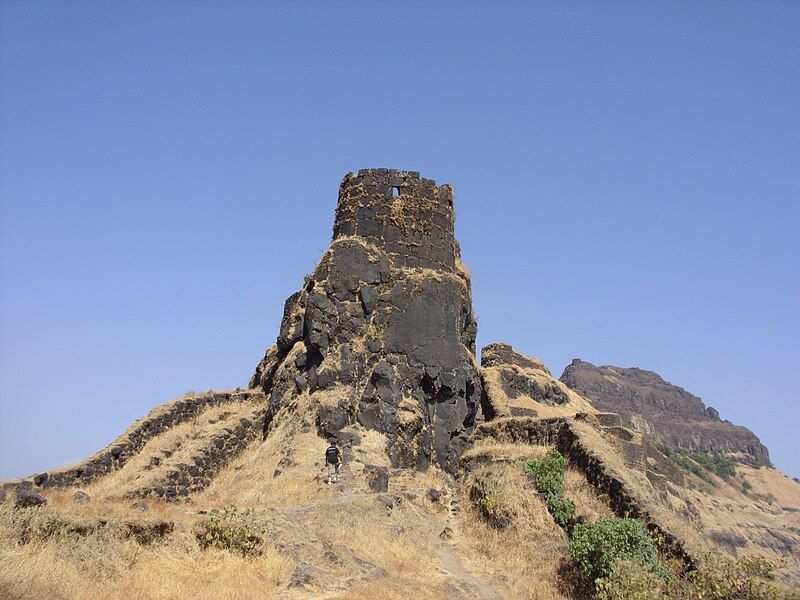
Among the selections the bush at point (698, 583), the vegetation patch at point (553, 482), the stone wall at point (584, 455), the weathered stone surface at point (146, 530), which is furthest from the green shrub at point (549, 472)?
the weathered stone surface at point (146, 530)

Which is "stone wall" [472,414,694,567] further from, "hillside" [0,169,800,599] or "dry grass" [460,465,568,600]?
"dry grass" [460,465,568,600]

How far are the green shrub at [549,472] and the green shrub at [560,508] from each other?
343mm

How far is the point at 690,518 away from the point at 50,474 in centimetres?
2122

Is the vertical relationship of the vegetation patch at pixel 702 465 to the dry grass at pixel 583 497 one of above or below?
above

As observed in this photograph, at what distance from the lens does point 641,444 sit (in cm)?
2641

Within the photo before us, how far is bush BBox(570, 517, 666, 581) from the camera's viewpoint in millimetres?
15664

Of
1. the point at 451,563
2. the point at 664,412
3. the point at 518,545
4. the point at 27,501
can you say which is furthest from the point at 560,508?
the point at 664,412

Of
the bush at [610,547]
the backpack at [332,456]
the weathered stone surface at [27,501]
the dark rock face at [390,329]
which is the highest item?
the dark rock face at [390,329]

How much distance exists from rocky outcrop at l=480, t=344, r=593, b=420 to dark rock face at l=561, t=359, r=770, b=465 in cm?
4057

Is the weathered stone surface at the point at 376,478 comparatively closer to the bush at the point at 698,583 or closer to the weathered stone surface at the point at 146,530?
the bush at the point at 698,583

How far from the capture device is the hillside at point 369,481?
488 inches

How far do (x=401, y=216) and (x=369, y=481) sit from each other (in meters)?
10.7

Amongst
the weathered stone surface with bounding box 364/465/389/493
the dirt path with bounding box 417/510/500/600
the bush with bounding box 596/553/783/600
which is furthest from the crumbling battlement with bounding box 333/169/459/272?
the bush with bounding box 596/553/783/600

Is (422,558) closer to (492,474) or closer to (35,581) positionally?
(492,474)
